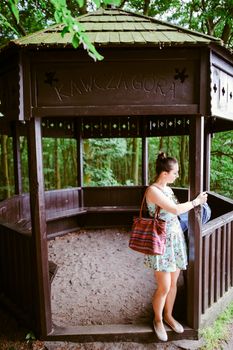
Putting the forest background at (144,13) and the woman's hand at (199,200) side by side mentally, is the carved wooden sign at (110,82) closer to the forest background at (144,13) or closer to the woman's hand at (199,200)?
the woman's hand at (199,200)

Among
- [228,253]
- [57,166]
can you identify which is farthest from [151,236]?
[57,166]

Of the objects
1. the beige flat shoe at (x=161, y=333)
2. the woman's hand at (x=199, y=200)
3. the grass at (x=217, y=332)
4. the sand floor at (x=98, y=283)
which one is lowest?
the grass at (x=217, y=332)

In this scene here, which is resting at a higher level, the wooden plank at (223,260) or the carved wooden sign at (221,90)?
the carved wooden sign at (221,90)

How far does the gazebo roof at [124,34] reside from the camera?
2.77m

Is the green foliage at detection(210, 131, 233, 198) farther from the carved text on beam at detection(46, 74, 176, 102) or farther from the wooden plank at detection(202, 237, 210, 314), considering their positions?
the carved text on beam at detection(46, 74, 176, 102)

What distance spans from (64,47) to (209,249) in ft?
9.95

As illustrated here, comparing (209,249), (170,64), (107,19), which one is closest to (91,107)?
(170,64)

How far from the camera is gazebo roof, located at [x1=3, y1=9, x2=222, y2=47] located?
277 cm

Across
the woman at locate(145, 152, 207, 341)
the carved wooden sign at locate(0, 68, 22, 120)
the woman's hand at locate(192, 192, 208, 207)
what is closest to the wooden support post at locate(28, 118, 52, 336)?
the carved wooden sign at locate(0, 68, 22, 120)

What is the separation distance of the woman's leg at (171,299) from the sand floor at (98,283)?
333 mm

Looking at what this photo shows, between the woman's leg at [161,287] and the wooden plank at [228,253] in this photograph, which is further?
the wooden plank at [228,253]

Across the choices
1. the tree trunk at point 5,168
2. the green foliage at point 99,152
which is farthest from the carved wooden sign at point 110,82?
the tree trunk at point 5,168

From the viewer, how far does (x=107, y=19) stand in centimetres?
362

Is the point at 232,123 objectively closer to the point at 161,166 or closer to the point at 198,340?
the point at 161,166
